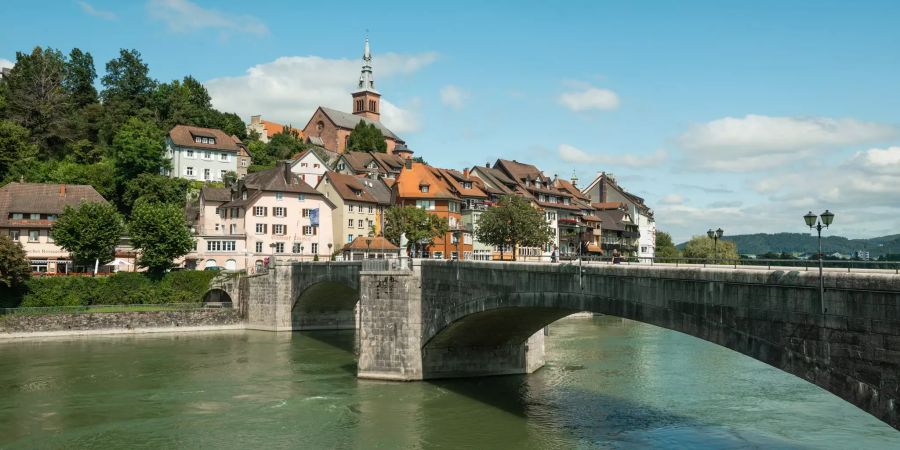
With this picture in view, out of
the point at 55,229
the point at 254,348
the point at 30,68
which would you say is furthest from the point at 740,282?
the point at 30,68

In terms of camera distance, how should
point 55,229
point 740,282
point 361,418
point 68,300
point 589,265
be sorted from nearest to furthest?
point 740,282 < point 589,265 < point 361,418 < point 68,300 < point 55,229

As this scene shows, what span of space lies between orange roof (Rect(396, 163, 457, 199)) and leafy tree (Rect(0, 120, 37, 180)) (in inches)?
1916

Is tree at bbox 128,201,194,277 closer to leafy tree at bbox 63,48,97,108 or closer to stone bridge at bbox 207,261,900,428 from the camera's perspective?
stone bridge at bbox 207,261,900,428

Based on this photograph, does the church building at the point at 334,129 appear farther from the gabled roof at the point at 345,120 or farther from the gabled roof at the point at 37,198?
the gabled roof at the point at 37,198

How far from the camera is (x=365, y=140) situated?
139 metres

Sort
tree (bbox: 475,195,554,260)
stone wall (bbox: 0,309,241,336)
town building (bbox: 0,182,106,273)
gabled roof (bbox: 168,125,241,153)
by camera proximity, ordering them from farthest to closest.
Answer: gabled roof (bbox: 168,125,241,153)
town building (bbox: 0,182,106,273)
tree (bbox: 475,195,554,260)
stone wall (bbox: 0,309,241,336)

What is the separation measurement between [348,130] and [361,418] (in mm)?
124448

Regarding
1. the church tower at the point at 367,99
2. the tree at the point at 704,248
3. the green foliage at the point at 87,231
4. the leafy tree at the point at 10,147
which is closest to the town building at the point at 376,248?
the green foliage at the point at 87,231

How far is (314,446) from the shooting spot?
30.9 m

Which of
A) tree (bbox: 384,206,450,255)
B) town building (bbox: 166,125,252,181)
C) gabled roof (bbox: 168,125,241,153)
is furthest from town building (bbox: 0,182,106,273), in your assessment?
tree (bbox: 384,206,450,255)

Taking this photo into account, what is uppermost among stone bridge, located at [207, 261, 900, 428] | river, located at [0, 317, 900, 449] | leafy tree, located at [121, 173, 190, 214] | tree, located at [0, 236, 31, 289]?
leafy tree, located at [121, 173, 190, 214]

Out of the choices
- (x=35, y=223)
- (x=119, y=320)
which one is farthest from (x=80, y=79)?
(x=119, y=320)

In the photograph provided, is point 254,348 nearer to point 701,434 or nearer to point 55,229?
point 55,229

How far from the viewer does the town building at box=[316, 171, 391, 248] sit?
94.4 m
